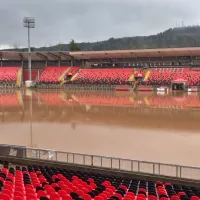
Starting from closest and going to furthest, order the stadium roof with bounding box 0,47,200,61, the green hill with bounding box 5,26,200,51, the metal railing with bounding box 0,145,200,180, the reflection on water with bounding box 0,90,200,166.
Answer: the metal railing with bounding box 0,145,200,180 → the reflection on water with bounding box 0,90,200,166 → the stadium roof with bounding box 0,47,200,61 → the green hill with bounding box 5,26,200,51

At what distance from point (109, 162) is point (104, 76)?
49397 mm

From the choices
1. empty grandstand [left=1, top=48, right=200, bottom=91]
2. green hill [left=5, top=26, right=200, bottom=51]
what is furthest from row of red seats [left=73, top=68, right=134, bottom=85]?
green hill [left=5, top=26, right=200, bottom=51]

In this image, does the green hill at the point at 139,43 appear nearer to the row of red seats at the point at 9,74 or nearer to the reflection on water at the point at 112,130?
the row of red seats at the point at 9,74

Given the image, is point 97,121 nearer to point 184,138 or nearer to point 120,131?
point 120,131

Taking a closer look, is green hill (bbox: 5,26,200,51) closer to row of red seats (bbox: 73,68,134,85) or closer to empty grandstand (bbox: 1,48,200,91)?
empty grandstand (bbox: 1,48,200,91)

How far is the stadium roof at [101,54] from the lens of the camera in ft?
179

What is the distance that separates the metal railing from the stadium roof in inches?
A: 1811

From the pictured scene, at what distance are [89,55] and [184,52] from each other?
19686 millimetres

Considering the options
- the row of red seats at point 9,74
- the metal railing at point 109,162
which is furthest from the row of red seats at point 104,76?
the metal railing at point 109,162

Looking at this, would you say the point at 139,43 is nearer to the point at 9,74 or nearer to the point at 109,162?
the point at 9,74

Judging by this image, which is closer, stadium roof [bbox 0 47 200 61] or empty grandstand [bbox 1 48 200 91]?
empty grandstand [bbox 1 48 200 91]

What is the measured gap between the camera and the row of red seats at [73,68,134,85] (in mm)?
57297

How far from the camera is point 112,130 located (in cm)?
1861

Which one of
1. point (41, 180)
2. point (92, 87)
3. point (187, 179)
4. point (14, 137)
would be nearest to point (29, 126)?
point (14, 137)
